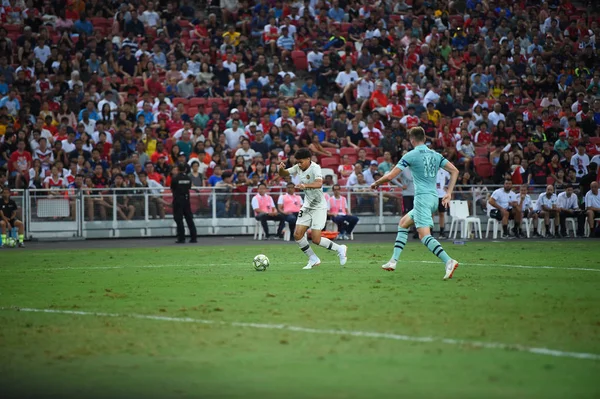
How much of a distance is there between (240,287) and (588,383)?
7.44 m

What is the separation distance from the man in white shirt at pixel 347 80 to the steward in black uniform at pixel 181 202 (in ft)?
28.5

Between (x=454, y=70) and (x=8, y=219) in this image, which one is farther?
(x=454, y=70)

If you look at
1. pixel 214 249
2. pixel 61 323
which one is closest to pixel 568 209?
pixel 214 249

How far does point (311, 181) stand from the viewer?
1722cm

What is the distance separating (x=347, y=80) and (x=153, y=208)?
925 centimetres

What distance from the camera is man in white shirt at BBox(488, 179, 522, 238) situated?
95.9 feet

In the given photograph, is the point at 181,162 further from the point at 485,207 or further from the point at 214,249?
the point at 485,207

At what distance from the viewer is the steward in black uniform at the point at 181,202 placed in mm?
27034

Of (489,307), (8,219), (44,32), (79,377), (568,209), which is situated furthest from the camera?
(44,32)

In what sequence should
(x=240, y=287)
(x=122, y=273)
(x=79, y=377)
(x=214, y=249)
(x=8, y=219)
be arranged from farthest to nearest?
(x=8, y=219) → (x=214, y=249) → (x=122, y=273) → (x=240, y=287) → (x=79, y=377)

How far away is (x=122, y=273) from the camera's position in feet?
55.0

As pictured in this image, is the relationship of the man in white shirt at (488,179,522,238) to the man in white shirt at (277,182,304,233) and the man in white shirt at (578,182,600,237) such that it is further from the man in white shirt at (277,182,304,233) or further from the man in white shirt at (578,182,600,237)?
the man in white shirt at (277,182,304,233)

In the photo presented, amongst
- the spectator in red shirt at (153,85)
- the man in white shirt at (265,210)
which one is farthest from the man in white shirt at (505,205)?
the spectator in red shirt at (153,85)

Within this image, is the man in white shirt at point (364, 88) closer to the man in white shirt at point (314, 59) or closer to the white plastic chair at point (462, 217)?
the man in white shirt at point (314, 59)
